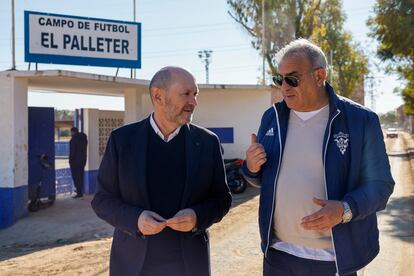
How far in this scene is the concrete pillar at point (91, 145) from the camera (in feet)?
45.2

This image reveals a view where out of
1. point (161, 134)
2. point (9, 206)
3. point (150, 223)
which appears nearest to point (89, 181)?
point (9, 206)

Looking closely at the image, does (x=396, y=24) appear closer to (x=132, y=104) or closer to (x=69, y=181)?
(x=132, y=104)

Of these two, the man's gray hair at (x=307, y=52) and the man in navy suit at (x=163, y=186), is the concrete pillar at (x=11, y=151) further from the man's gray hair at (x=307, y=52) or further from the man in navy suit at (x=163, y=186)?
the man's gray hair at (x=307, y=52)

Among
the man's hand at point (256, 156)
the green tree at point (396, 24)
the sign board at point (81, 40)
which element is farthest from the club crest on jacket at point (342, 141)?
the green tree at point (396, 24)

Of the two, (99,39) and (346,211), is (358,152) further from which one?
(99,39)

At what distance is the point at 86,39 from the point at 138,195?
9.23 m

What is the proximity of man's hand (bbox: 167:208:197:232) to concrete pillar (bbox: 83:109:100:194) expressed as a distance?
37.8ft

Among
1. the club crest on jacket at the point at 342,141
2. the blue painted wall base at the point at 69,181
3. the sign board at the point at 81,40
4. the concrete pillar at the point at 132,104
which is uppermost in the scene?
the sign board at the point at 81,40

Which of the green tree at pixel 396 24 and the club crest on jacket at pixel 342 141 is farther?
the green tree at pixel 396 24

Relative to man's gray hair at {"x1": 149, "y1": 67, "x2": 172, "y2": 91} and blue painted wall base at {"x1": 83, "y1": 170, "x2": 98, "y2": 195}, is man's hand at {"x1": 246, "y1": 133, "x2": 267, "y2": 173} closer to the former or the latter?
man's gray hair at {"x1": 149, "y1": 67, "x2": 172, "y2": 91}

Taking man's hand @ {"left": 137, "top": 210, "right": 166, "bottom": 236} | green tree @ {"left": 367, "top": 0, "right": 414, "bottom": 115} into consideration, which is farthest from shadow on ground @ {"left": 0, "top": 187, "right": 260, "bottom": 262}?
green tree @ {"left": 367, "top": 0, "right": 414, "bottom": 115}

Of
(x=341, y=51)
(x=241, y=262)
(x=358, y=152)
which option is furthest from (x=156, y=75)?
(x=341, y=51)

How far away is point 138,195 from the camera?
2803 millimetres

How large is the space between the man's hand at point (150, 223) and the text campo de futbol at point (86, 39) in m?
9.13
